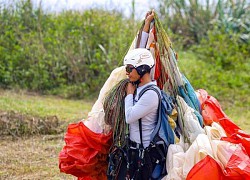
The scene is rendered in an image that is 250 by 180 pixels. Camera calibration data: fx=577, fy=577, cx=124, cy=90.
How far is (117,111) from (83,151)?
1.35 feet

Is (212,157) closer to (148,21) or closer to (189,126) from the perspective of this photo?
(189,126)

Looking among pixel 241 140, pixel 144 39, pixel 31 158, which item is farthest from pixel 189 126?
pixel 31 158

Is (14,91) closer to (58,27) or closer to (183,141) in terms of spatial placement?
(58,27)

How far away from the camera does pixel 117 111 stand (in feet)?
15.0

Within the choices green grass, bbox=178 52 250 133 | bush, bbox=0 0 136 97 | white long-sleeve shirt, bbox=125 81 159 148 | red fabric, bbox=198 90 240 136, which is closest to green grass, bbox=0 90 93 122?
bush, bbox=0 0 136 97

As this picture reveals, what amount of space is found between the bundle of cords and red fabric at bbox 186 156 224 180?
0.67 meters

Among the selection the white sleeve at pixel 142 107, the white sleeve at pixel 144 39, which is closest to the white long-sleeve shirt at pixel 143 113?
the white sleeve at pixel 142 107

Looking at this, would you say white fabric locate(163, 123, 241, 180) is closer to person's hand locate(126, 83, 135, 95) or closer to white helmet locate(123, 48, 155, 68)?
person's hand locate(126, 83, 135, 95)

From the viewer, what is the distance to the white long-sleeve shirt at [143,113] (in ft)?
13.8

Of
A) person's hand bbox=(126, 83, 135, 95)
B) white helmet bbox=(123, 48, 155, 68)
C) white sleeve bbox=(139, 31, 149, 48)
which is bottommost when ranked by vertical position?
person's hand bbox=(126, 83, 135, 95)

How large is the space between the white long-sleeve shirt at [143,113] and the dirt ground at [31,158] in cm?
197

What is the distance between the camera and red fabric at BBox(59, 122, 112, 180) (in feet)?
14.8

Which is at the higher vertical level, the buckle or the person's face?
the person's face

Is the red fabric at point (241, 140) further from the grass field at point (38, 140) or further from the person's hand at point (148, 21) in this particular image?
the grass field at point (38, 140)
